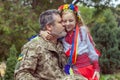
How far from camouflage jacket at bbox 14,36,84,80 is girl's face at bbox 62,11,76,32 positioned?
0.33m

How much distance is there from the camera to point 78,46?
10.2 ft

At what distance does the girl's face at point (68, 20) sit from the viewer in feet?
9.82

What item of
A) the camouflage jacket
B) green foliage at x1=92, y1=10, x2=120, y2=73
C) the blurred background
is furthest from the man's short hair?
green foliage at x1=92, y1=10, x2=120, y2=73

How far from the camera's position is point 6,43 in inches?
255

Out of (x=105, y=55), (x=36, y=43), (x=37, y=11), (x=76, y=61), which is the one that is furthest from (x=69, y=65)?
(x=105, y=55)

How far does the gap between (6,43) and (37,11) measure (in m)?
0.88

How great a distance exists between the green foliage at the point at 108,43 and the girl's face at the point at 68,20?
28.6 feet

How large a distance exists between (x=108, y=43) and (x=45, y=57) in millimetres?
9541

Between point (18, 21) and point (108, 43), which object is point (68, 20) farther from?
point (108, 43)

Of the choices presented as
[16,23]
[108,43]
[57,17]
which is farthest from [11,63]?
[108,43]

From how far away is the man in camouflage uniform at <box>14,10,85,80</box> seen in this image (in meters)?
2.54

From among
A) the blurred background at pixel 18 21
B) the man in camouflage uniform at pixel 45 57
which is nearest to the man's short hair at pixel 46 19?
the man in camouflage uniform at pixel 45 57

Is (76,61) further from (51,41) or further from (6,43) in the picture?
(6,43)

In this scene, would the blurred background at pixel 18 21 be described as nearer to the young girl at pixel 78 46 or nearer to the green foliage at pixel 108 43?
the young girl at pixel 78 46
